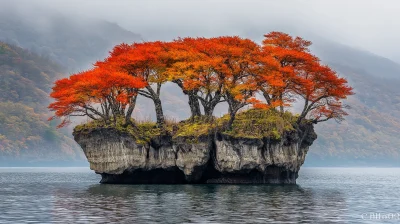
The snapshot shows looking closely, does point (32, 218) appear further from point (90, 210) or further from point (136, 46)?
point (136, 46)

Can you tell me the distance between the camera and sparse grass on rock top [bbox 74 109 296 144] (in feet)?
257

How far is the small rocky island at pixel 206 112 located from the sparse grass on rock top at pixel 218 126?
141 millimetres

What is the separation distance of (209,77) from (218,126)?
7079mm

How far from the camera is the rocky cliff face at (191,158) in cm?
7744

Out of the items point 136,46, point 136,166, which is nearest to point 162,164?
point 136,166

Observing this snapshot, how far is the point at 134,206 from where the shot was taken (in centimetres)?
4991

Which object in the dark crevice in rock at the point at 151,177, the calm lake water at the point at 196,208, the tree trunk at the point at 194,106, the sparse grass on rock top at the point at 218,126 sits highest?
the tree trunk at the point at 194,106

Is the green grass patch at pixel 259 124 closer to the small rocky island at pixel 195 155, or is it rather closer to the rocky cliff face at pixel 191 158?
the small rocky island at pixel 195 155

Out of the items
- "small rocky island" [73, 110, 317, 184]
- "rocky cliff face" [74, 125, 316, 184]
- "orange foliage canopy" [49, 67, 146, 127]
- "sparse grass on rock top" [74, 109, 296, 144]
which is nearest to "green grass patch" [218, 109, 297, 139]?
"sparse grass on rock top" [74, 109, 296, 144]

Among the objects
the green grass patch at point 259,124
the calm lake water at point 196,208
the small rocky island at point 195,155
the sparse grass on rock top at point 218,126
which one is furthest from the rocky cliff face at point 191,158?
the calm lake water at point 196,208

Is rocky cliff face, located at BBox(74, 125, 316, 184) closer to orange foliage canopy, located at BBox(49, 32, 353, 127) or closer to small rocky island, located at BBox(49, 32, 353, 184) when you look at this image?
small rocky island, located at BBox(49, 32, 353, 184)

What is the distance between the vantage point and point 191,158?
77.4 meters

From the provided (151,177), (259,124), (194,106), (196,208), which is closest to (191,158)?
(151,177)

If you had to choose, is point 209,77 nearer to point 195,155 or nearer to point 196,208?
point 195,155
